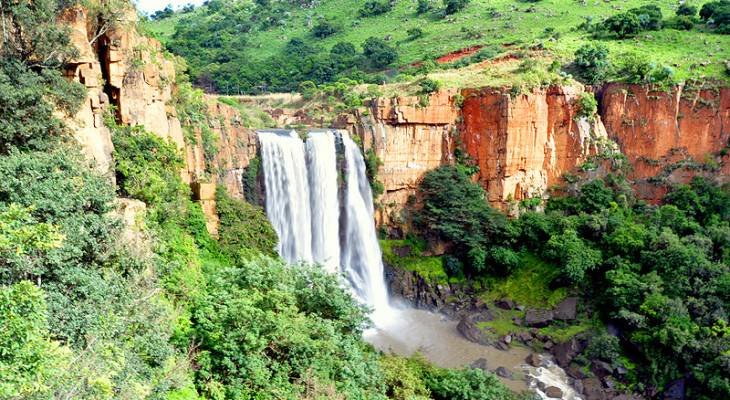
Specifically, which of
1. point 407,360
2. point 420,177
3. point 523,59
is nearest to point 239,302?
point 407,360

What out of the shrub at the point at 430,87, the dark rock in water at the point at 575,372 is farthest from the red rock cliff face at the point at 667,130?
the dark rock in water at the point at 575,372

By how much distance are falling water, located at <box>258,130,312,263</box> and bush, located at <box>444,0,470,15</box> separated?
28.8 m

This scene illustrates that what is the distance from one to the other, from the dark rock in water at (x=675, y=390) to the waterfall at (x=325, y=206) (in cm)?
1098

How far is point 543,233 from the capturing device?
26453 millimetres

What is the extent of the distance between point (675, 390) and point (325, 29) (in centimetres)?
4111

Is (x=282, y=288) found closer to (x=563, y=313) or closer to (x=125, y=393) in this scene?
(x=125, y=393)

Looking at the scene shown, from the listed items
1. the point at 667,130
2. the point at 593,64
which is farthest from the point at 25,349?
the point at 593,64

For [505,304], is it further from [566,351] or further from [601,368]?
[601,368]

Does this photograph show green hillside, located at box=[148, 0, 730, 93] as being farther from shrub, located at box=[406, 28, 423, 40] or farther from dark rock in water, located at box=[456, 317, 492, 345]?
dark rock in water, located at box=[456, 317, 492, 345]

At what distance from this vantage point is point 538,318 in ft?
77.2

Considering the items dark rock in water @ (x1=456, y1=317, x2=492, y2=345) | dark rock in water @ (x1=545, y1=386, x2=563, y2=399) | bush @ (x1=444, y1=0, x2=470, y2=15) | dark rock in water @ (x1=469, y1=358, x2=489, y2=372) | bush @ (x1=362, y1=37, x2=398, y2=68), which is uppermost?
bush @ (x1=444, y1=0, x2=470, y2=15)

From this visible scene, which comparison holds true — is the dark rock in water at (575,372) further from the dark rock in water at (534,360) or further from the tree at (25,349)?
the tree at (25,349)

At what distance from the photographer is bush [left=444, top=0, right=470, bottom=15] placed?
155ft

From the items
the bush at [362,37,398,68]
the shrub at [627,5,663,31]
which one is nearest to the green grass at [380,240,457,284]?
the bush at [362,37,398,68]
